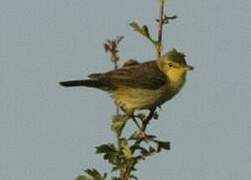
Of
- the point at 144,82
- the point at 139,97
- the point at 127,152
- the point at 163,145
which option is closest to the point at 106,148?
the point at 127,152

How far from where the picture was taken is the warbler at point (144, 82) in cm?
609

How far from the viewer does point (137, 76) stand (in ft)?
21.1

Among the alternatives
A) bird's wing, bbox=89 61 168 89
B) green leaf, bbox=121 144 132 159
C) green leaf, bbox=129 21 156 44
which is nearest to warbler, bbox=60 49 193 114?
bird's wing, bbox=89 61 168 89

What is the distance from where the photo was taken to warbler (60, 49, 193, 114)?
20.0ft

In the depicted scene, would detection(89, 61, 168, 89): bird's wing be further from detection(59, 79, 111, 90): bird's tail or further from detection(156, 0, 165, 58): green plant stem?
detection(156, 0, 165, 58): green plant stem

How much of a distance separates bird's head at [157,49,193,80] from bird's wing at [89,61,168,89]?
0.26 ft

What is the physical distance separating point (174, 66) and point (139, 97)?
0.59 metres

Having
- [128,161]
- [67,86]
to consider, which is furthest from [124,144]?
[67,86]

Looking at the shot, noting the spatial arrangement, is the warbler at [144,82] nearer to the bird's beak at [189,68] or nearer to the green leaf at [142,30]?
the bird's beak at [189,68]

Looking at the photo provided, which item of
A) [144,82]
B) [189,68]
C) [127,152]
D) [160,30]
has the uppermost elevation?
[189,68]

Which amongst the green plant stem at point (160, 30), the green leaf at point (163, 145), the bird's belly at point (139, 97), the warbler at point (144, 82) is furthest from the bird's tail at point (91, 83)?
the green leaf at point (163, 145)

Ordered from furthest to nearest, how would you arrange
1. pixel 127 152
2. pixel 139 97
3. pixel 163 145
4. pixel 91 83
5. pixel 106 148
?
pixel 139 97 < pixel 91 83 < pixel 163 145 < pixel 106 148 < pixel 127 152

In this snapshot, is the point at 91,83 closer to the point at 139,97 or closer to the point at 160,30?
the point at 139,97

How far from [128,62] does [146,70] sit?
1525mm
